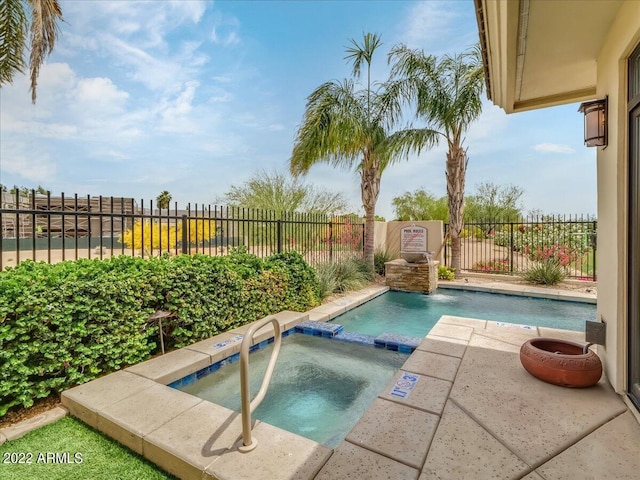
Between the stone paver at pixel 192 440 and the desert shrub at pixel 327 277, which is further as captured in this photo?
the desert shrub at pixel 327 277

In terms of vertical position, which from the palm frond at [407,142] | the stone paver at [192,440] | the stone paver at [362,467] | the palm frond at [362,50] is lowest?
the stone paver at [192,440]

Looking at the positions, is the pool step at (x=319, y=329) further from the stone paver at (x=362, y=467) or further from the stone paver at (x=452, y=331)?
the stone paver at (x=362, y=467)

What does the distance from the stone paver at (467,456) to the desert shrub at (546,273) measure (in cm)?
837

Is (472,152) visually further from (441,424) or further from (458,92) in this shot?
(441,424)

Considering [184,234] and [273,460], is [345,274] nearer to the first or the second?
[184,234]

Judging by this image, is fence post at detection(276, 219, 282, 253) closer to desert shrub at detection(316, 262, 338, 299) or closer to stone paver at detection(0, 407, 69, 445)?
desert shrub at detection(316, 262, 338, 299)

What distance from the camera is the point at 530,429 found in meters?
2.09

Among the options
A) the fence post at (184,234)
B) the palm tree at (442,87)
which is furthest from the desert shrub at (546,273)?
the fence post at (184,234)

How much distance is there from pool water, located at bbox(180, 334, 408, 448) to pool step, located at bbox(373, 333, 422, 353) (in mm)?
85

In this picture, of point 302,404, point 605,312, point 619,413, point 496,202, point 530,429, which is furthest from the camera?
point 496,202

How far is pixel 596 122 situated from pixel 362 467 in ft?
11.2

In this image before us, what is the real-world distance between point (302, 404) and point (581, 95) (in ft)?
15.7

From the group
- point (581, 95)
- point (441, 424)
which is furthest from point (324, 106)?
point (441, 424)

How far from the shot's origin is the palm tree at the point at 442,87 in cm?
848
